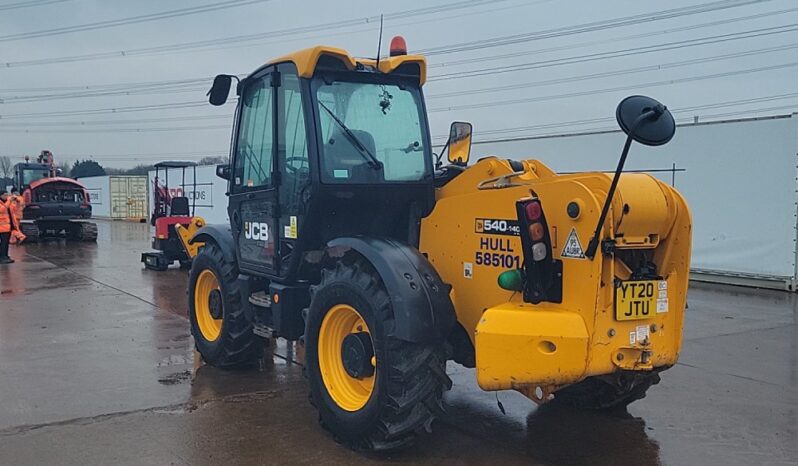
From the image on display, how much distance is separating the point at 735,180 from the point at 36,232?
19577 millimetres

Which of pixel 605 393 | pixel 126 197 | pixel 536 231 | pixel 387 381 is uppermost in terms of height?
pixel 536 231

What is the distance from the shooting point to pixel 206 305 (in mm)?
7180

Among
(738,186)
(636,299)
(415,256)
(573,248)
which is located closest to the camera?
(573,248)

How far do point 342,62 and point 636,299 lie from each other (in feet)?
8.75

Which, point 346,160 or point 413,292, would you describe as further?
point 346,160

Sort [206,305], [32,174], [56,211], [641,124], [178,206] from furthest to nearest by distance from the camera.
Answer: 1. [32,174]
2. [56,211]
3. [178,206]
4. [206,305]
5. [641,124]

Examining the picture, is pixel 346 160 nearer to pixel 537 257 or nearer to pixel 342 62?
pixel 342 62

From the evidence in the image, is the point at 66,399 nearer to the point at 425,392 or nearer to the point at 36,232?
the point at 425,392

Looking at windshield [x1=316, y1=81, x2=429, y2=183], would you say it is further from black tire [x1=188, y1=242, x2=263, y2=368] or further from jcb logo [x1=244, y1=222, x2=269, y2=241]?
black tire [x1=188, y1=242, x2=263, y2=368]

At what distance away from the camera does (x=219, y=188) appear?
83.4ft

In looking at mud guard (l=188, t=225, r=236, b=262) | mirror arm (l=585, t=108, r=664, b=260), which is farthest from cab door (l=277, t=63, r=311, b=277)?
mirror arm (l=585, t=108, r=664, b=260)

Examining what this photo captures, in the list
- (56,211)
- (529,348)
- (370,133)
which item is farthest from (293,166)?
(56,211)

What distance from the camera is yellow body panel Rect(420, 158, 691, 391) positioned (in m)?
3.93

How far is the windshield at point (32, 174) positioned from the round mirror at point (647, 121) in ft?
84.3
